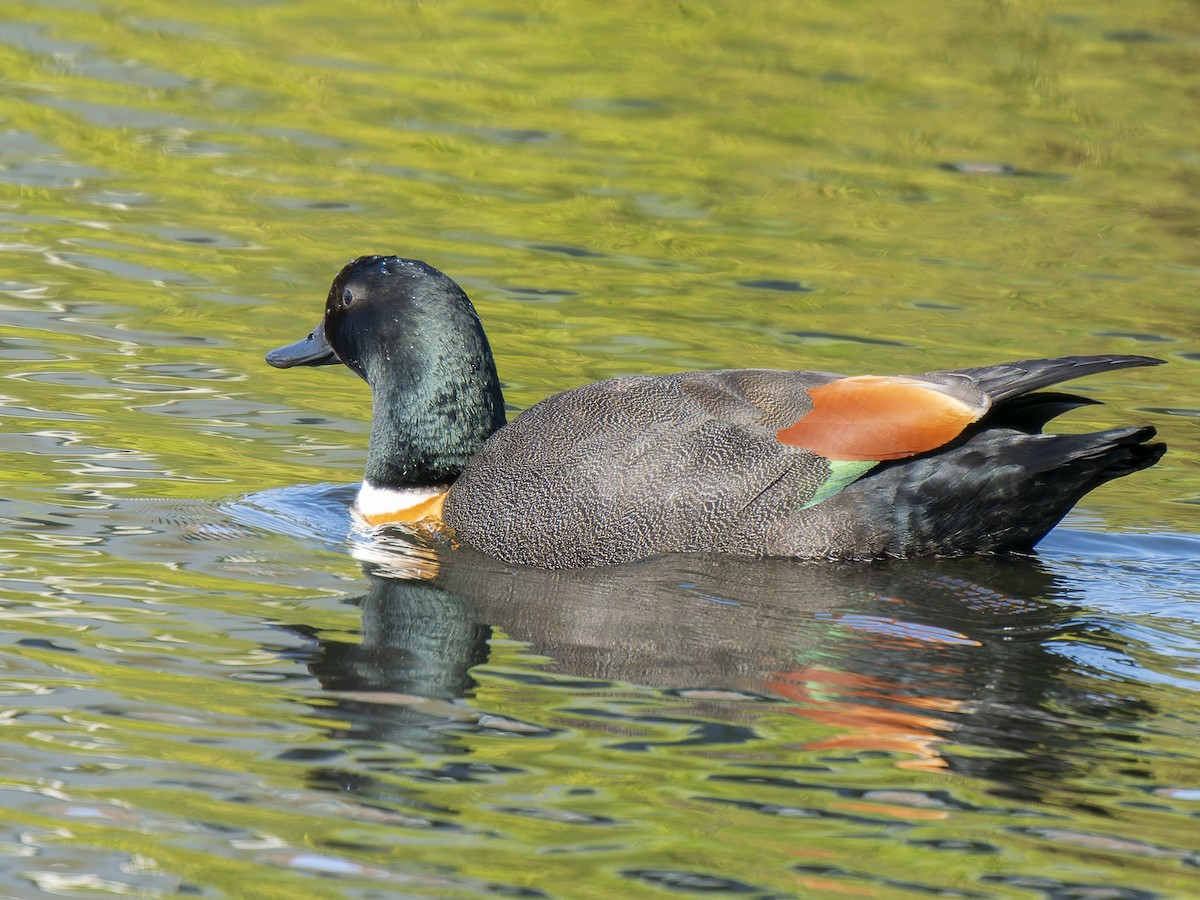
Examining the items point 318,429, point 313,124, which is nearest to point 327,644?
point 318,429

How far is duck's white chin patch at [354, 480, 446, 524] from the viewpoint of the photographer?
8.24 meters

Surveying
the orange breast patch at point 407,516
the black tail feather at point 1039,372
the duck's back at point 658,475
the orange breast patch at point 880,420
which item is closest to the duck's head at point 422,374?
the orange breast patch at point 407,516

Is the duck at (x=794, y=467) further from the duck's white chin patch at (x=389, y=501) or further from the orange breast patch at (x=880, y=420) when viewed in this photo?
the duck's white chin patch at (x=389, y=501)

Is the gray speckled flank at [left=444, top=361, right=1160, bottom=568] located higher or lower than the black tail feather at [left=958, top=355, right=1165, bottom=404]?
lower

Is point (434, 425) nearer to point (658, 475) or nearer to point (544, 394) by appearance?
point (658, 475)

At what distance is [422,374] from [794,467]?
182 centimetres

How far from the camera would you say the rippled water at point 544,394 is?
511cm

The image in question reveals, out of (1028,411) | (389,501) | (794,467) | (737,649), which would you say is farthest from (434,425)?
(1028,411)

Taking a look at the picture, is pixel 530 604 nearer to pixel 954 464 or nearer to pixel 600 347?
pixel 954 464

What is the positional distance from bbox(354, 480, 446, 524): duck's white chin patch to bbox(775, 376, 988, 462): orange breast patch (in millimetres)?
1711

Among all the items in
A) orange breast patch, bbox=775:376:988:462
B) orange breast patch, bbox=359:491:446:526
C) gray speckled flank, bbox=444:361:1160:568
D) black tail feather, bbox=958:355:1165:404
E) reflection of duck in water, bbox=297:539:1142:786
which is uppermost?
black tail feather, bbox=958:355:1165:404

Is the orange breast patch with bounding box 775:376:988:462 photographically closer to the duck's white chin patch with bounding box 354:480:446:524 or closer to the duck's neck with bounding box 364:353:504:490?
the duck's neck with bounding box 364:353:504:490

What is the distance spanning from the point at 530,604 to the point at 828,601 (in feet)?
3.74

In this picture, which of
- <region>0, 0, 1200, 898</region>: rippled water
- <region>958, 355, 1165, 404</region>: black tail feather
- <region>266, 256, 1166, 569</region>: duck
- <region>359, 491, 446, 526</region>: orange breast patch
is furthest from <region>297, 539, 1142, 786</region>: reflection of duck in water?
<region>958, 355, 1165, 404</region>: black tail feather
